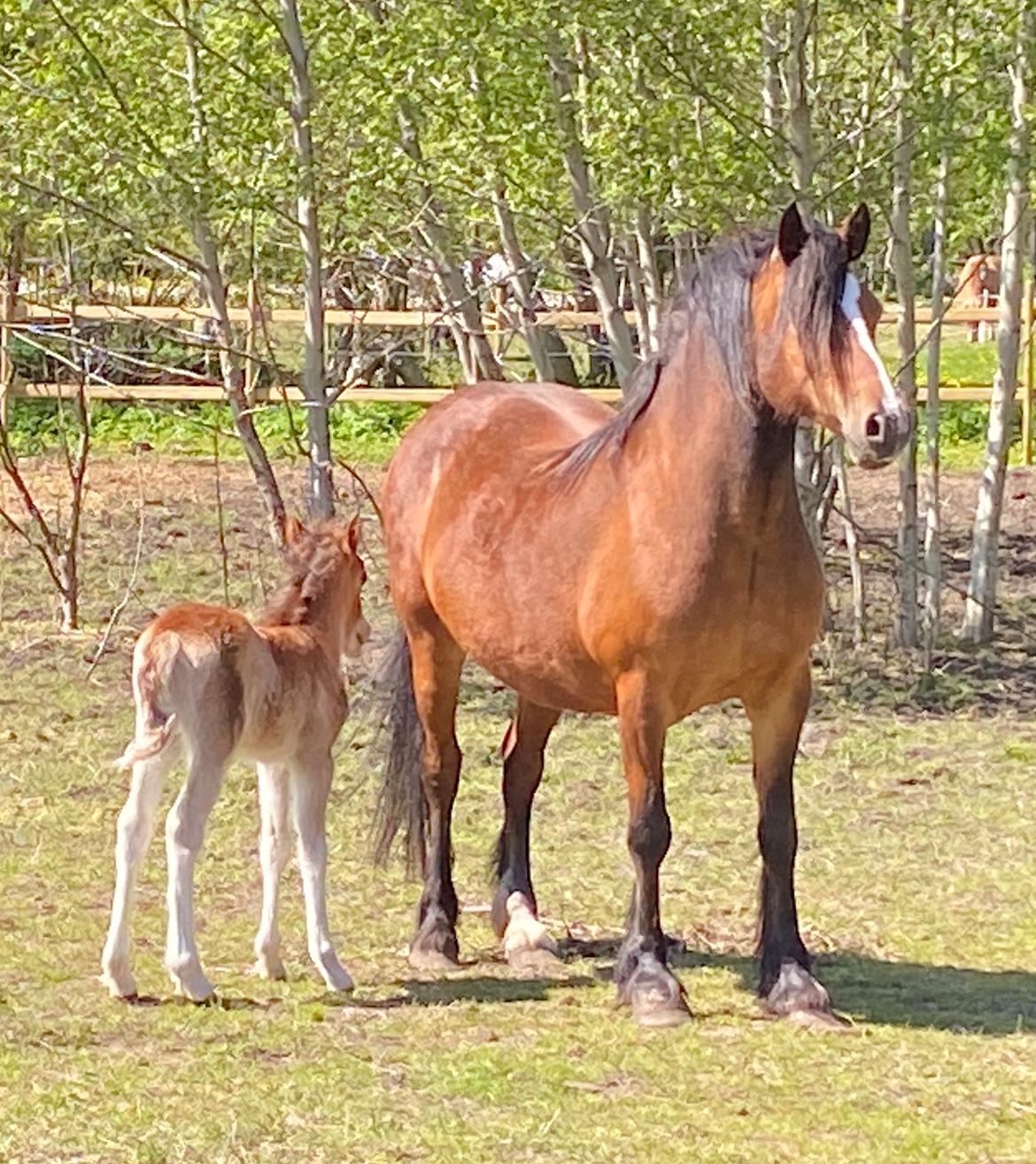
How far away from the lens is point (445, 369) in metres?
22.6

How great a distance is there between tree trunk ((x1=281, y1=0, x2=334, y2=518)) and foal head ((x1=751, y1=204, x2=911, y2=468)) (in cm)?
411

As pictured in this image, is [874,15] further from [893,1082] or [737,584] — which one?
[893,1082]

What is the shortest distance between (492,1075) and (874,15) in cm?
652

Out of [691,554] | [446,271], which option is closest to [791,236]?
[691,554]

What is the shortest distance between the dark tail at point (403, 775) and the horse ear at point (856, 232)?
2351 millimetres

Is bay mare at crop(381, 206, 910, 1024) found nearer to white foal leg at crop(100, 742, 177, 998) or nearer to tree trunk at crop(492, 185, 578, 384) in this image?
white foal leg at crop(100, 742, 177, 998)

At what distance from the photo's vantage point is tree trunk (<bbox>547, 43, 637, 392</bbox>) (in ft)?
34.6

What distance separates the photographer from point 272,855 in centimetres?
687

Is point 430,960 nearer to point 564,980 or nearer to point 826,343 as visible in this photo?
point 564,980

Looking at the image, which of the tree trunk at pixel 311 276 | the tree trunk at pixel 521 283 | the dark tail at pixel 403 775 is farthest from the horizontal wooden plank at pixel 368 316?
the dark tail at pixel 403 775

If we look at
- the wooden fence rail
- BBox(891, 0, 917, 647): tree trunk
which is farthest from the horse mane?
the wooden fence rail

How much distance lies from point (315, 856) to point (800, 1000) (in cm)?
136

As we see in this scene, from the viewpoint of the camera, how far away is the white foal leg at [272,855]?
6793 mm

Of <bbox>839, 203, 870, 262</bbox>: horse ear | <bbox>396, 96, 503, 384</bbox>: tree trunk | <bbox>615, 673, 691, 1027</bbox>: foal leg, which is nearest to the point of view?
<bbox>839, 203, 870, 262</bbox>: horse ear
